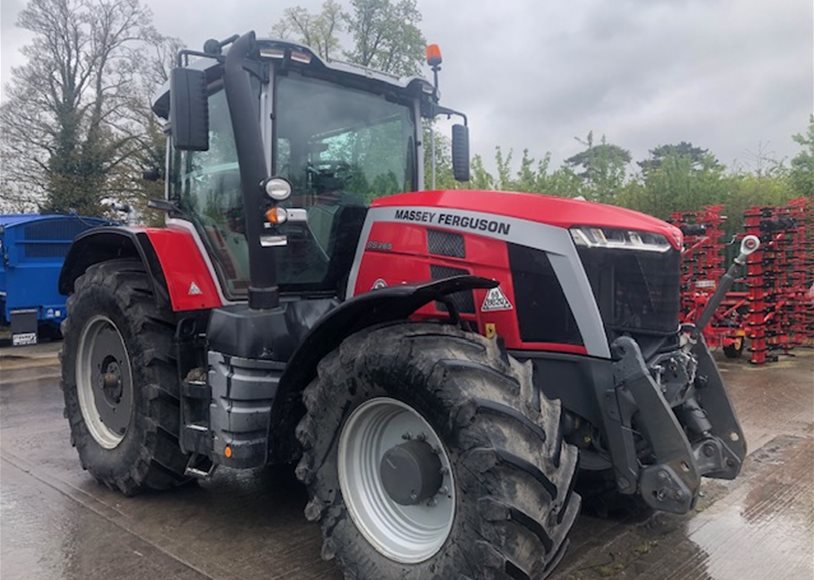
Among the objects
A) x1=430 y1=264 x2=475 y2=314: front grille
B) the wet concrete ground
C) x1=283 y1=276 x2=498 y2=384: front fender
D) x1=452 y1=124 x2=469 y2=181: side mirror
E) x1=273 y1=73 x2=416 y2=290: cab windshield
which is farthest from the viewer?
x1=452 y1=124 x2=469 y2=181: side mirror

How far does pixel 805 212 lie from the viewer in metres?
10.5

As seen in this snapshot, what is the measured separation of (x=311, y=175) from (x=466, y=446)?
1.92m

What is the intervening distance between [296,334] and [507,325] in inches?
47.2

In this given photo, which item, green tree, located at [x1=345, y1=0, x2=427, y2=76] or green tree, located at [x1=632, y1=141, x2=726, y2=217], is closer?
green tree, located at [x1=632, y1=141, x2=726, y2=217]

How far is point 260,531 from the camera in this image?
365 centimetres

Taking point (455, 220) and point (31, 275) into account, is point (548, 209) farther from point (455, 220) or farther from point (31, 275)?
point (31, 275)

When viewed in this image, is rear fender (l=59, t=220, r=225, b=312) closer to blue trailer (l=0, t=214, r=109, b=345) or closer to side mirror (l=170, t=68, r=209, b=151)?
side mirror (l=170, t=68, r=209, b=151)

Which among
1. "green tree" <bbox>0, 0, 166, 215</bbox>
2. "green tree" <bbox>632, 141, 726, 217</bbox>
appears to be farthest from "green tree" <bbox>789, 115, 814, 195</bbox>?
"green tree" <bbox>0, 0, 166, 215</bbox>

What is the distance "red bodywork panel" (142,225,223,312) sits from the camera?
384cm

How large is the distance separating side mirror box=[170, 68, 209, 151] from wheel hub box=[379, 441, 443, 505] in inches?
67.6

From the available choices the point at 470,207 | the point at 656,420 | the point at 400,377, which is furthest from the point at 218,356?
the point at 656,420

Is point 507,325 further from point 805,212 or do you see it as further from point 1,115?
point 1,115

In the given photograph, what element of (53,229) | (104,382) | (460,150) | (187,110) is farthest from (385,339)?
(53,229)

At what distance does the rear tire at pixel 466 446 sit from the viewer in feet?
7.87
